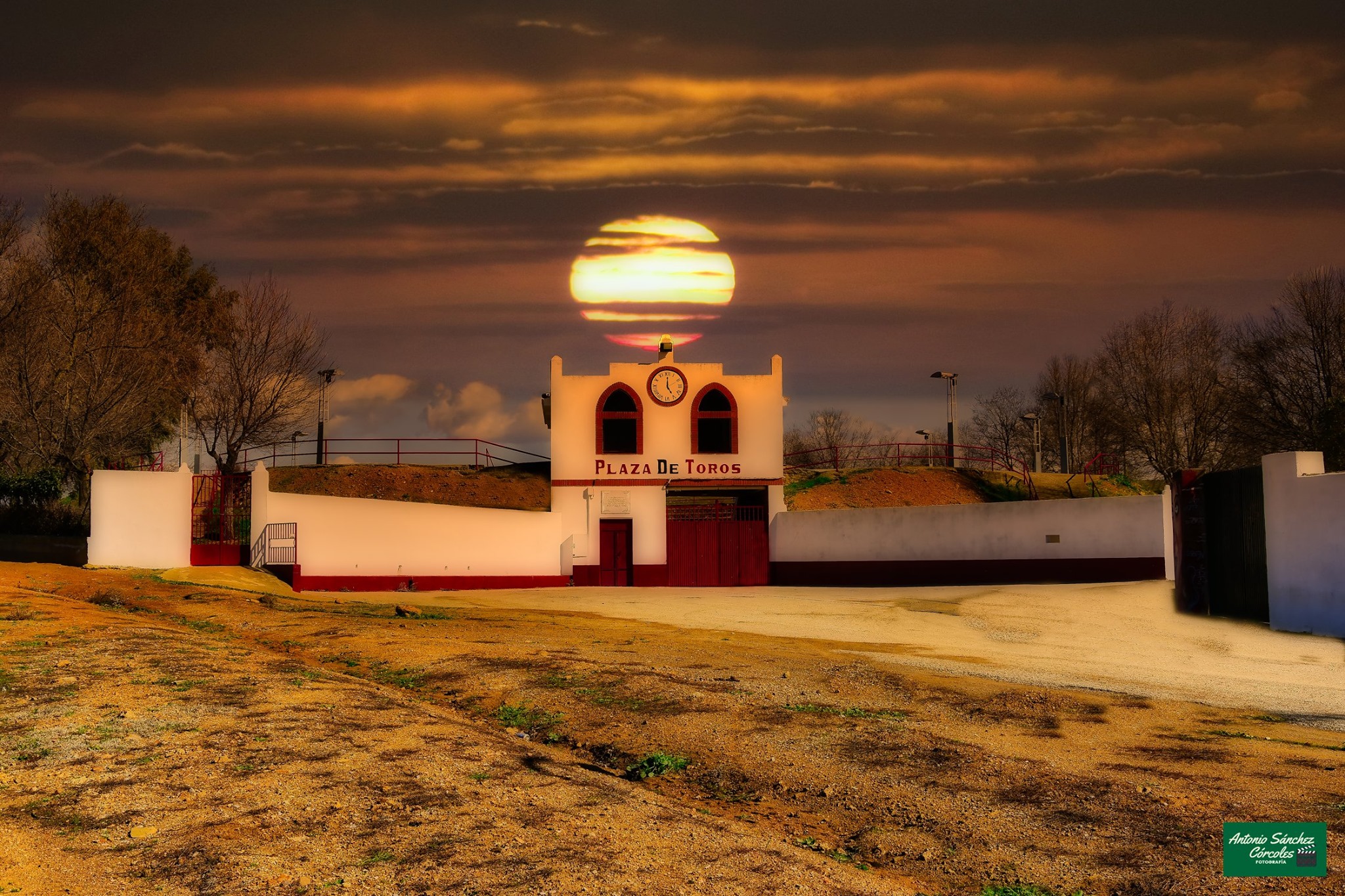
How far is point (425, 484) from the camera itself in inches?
1895

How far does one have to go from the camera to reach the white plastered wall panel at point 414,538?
31422mm

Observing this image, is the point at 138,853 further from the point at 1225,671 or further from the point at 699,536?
the point at 699,536

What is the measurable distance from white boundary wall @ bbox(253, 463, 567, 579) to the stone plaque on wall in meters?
1.59

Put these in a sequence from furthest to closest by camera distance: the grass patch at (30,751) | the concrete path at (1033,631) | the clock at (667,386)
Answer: the clock at (667,386)
the concrete path at (1033,631)
the grass patch at (30,751)

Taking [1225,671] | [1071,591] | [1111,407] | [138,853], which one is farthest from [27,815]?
[1111,407]

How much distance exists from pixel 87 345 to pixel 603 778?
1411 inches

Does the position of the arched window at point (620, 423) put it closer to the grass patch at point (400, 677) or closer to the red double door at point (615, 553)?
the red double door at point (615, 553)

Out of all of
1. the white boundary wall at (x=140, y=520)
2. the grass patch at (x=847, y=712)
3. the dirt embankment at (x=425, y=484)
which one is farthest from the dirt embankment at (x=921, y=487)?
the grass patch at (x=847, y=712)

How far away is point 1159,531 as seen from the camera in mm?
31234

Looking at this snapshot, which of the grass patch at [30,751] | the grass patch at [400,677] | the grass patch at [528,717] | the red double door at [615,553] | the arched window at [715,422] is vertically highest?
the arched window at [715,422]

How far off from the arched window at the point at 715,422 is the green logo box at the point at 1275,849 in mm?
28895

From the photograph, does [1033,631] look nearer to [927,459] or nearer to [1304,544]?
[1304,544]

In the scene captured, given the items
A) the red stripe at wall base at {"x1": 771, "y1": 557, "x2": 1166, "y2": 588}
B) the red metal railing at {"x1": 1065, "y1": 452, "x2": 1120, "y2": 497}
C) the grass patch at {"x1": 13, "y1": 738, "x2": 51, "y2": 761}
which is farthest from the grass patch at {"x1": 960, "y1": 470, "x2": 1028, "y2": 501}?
the grass patch at {"x1": 13, "y1": 738, "x2": 51, "y2": 761}

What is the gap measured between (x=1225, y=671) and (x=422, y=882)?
46.8ft
